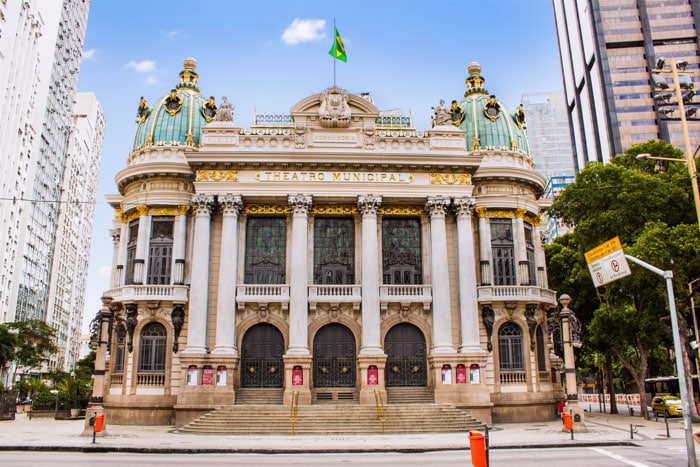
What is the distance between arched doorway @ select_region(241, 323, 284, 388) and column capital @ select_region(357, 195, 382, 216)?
8.86 meters

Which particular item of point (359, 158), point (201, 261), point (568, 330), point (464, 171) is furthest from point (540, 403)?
point (201, 261)

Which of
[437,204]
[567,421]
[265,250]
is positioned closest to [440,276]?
[437,204]

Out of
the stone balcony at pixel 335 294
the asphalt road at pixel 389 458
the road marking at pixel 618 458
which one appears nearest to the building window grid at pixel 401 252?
the stone balcony at pixel 335 294

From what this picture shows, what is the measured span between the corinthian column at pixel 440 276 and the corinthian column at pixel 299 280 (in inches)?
292

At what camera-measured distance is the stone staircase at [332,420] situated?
29.1m

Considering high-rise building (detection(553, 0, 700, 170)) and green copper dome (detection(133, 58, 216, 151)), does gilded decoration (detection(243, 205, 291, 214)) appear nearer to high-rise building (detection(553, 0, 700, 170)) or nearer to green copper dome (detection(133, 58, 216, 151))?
green copper dome (detection(133, 58, 216, 151))

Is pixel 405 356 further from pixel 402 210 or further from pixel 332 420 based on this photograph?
pixel 402 210

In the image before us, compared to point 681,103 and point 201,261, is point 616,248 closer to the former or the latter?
point 681,103

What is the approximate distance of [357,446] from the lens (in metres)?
23.3

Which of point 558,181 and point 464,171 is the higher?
point 558,181

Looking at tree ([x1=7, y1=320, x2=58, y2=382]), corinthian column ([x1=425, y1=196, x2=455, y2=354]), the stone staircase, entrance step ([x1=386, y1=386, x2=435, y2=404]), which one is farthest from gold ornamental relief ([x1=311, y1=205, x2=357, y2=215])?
tree ([x1=7, y1=320, x2=58, y2=382])

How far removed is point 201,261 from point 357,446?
15.9m

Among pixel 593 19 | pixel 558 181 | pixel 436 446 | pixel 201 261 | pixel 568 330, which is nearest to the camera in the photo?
pixel 436 446

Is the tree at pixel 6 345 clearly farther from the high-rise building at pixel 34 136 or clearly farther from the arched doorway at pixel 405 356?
the arched doorway at pixel 405 356
